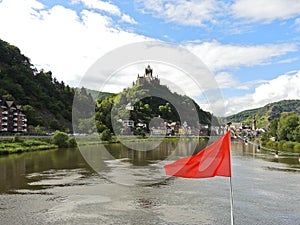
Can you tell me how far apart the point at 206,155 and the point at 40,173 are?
67.3 feet

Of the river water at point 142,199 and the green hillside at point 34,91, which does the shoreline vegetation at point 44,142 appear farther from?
the green hillside at point 34,91

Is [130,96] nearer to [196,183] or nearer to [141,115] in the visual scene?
[141,115]

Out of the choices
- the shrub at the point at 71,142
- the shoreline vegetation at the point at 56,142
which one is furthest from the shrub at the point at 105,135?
the shrub at the point at 71,142

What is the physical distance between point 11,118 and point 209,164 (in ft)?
220

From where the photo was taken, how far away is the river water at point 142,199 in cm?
1283

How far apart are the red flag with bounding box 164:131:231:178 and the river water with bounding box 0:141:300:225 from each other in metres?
5.25

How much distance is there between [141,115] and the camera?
5091cm

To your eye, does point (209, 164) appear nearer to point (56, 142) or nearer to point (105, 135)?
point (56, 142)

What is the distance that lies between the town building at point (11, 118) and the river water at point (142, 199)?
4406 centimetres

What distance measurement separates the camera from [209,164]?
25.2ft

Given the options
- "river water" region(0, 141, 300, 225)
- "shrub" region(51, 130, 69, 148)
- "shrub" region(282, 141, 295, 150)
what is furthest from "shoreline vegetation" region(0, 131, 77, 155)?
"shrub" region(282, 141, 295, 150)

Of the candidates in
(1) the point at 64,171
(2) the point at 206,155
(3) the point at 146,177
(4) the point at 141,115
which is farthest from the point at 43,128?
(2) the point at 206,155

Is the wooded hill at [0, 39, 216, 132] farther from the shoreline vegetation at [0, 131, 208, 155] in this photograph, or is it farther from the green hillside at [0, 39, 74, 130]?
the shoreline vegetation at [0, 131, 208, 155]

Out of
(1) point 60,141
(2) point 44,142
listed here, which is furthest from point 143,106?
(2) point 44,142
